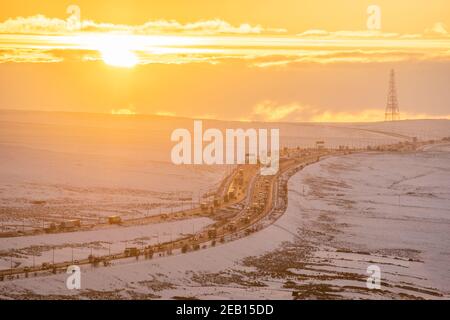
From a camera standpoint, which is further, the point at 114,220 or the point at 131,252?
the point at 114,220
